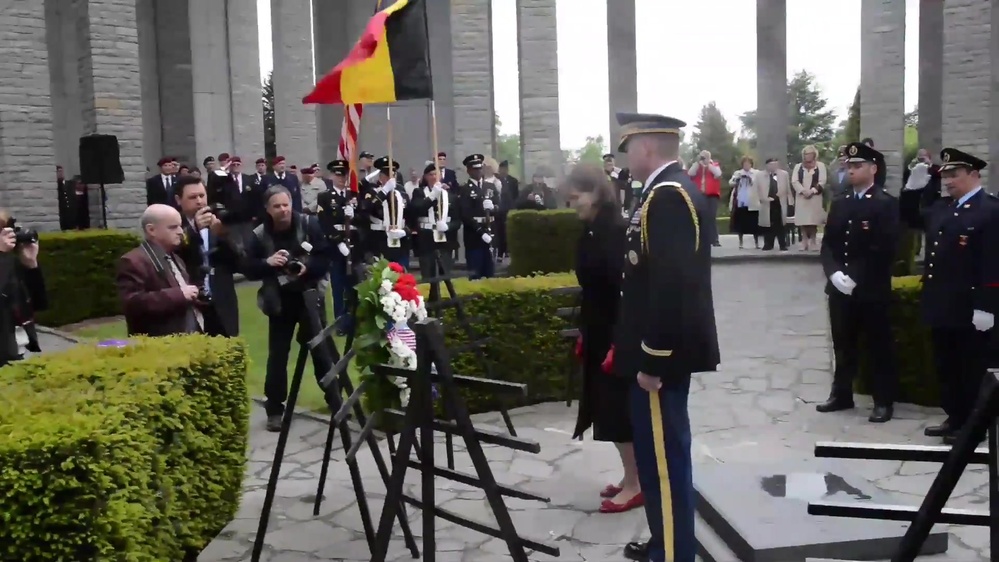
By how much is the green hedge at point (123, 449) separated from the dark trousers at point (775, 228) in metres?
16.5

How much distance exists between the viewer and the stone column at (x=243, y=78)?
21.8 m

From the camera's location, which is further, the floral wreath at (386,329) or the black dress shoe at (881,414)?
the black dress shoe at (881,414)

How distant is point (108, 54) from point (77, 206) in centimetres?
323

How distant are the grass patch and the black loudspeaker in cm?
228

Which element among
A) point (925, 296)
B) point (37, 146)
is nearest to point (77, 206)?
point (37, 146)

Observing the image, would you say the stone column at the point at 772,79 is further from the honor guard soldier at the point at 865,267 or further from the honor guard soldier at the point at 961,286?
the honor guard soldier at the point at 961,286

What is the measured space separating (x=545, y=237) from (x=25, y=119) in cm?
829

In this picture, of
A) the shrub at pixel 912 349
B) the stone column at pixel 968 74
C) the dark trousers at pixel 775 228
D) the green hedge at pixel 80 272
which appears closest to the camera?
the shrub at pixel 912 349

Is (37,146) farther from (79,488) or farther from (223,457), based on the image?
(79,488)

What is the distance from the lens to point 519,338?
7.85 meters

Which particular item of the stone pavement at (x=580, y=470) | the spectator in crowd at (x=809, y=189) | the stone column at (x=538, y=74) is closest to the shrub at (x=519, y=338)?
the stone pavement at (x=580, y=470)

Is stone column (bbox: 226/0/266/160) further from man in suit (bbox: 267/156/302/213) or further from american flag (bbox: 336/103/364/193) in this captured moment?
american flag (bbox: 336/103/364/193)

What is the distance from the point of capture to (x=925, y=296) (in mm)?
6453

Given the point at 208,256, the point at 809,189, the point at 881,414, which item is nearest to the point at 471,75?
the point at 809,189
